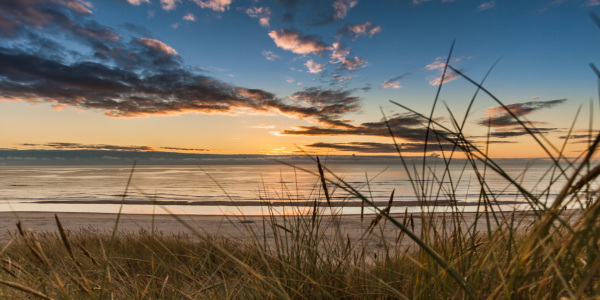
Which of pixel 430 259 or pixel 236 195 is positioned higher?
pixel 430 259

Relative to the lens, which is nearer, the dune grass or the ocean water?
the dune grass

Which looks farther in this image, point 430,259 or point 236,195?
point 236,195

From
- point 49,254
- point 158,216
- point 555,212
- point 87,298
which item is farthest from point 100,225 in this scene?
point 555,212

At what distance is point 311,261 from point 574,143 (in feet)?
4.98

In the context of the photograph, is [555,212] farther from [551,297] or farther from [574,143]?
[574,143]

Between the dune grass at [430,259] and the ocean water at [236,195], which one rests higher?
the dune grass at [430,259]

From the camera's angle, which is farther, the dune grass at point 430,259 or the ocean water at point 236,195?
the ocean water at point 236,195

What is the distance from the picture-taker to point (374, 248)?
265 inches

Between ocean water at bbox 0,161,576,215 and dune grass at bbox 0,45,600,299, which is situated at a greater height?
dune grass at bbox 0,45,600,299

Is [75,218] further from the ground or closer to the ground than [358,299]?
closer to the ground

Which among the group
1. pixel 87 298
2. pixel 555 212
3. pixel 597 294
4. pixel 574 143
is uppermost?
pixel 574 143

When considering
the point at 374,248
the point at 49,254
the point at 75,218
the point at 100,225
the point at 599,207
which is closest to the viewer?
the point at 599,207

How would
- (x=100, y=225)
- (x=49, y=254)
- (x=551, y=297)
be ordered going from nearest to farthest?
(x=551, y=297), (x=49, y=254), (x=100, y=225)

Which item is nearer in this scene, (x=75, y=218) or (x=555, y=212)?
(x=555, y=212)
